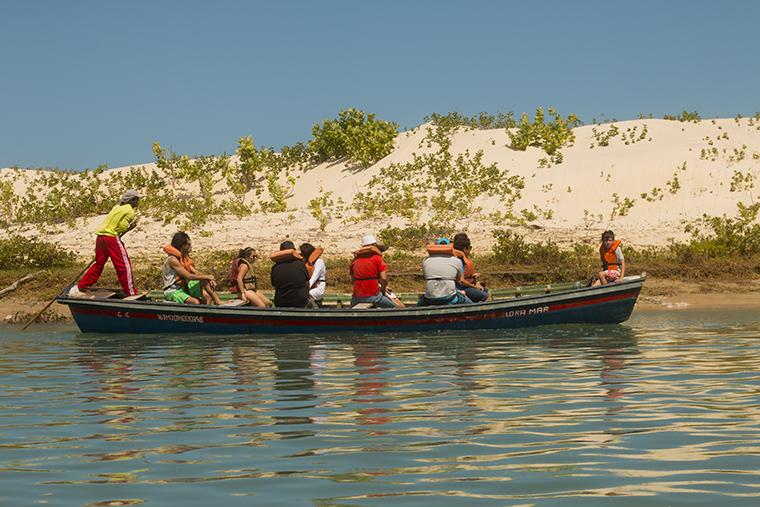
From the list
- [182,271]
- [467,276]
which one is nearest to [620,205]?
[467,276]

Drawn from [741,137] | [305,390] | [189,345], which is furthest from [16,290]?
[741,137]

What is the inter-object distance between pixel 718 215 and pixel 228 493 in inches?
916

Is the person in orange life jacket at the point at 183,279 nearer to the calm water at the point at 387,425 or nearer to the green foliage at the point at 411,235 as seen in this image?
the calm water at the point at 387,425

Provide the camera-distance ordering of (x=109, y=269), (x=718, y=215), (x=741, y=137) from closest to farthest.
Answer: (x=109, y=269) → (x=718, y=215) → (x=741, y=137)

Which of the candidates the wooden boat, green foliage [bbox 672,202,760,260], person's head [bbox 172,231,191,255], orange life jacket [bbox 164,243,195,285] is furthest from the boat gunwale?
green foliage [bbox 672,202,760,260]

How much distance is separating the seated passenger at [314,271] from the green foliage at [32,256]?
9.02 metres

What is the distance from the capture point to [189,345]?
16469 millimetres

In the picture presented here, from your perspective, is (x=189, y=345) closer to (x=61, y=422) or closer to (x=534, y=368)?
(x=534, y=368)

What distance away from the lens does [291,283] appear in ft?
57.9

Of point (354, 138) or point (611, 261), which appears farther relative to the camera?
point (354, 138)

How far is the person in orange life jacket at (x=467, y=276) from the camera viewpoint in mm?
17922

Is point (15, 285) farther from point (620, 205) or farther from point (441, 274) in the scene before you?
point (620, 205)

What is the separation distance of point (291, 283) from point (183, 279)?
177 cm

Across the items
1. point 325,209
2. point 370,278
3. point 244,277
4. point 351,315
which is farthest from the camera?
point 325,209
